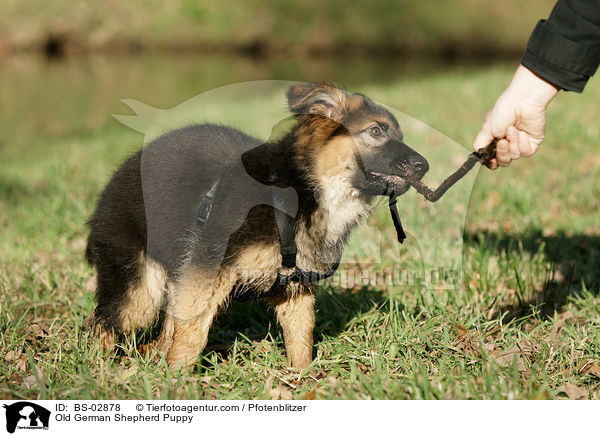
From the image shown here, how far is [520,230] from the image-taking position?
5.78m

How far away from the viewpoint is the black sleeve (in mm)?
3006

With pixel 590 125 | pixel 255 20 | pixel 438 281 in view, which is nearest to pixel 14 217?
pixel 438 281

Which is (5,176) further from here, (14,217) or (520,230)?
(520,230)

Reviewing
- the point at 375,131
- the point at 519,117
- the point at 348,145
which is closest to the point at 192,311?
the point at 348,145

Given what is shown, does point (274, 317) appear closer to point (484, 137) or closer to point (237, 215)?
point (237, 215)

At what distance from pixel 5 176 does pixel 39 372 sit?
6.34 metres

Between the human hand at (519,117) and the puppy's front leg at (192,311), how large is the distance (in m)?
1.73

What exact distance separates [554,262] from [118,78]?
1885 centimetres

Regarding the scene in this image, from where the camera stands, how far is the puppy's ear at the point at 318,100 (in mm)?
3213

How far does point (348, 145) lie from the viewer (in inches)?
131

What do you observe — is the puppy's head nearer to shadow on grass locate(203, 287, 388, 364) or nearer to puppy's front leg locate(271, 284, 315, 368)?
puppy's front leg locate(271, 284, 315, 368)

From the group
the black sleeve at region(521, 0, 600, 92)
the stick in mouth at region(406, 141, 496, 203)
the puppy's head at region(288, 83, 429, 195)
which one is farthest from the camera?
the stick in mouth at region(406, 141, 496, 203)

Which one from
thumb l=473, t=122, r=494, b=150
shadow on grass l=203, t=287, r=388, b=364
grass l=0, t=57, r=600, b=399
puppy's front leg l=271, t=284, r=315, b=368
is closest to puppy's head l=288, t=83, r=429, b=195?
thumb l=473, t=122, r=494, b=150
